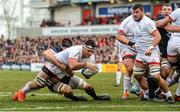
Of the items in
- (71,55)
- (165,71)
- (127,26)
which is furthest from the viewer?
(127,26)

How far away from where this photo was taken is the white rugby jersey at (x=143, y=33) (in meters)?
13.6

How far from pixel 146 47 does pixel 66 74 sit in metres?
1.95

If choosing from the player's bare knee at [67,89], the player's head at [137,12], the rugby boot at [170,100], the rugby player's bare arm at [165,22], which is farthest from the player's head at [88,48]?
the rugby boot at [170,100]

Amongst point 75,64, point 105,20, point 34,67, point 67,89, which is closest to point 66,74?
point 67,89

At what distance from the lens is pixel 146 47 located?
13727mm

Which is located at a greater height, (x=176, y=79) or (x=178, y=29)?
(x=178, y=29)

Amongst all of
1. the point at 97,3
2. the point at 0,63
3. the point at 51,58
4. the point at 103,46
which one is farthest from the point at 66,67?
the point at 97,3

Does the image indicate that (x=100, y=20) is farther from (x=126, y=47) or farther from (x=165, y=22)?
(x=165, y=22)

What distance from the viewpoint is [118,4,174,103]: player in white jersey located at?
43.8ft

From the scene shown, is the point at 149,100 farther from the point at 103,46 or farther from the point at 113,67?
the point at 103,46

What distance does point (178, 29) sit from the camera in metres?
13.3

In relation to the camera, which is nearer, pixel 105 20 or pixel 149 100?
pixel 149 100

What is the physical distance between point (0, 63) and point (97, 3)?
1469 cm

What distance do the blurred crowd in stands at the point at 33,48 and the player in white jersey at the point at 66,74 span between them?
101ft
